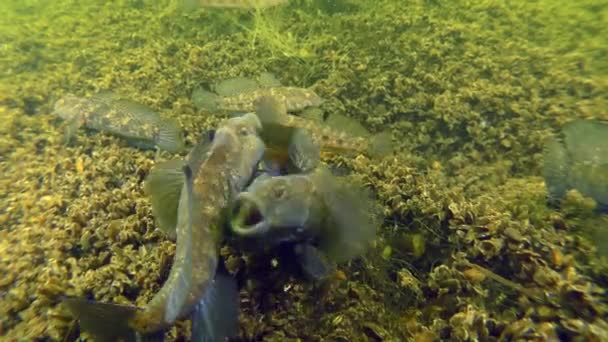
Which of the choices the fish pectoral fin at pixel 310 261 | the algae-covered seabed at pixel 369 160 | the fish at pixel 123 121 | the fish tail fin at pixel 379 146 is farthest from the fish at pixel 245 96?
the fish pectoral fin at pixel 310 261

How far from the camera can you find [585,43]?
6148mm

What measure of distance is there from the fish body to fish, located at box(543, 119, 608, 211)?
2640mm

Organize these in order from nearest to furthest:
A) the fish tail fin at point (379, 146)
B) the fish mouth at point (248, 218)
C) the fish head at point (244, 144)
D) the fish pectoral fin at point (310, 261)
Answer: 1. the fish mouth at point (248, 218)
2. the fish pectoral fin at point (310, 261)
3. the fish head at point (244, 144)
4. the fish tail fin at point (379, 146)

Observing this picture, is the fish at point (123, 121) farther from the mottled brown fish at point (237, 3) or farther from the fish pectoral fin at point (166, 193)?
the mottled brown fish at point (237, 3)

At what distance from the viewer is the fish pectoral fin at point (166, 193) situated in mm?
2689

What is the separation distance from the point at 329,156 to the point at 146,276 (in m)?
2.20

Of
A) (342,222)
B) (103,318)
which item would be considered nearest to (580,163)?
(342,222)

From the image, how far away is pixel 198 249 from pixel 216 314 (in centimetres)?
38

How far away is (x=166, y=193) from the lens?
2709mm

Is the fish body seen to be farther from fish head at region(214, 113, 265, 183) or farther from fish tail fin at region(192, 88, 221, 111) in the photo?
fish head at region(214, 113, 265, 183)

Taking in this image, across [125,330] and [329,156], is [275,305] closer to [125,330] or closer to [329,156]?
[125,330]

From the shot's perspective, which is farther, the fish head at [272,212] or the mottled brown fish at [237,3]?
the mottled brown fish at [237,3]

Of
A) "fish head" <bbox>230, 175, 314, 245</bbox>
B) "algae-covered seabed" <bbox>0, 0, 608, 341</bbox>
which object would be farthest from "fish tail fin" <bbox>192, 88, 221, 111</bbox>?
"fish head" <bbox>230, 175, 314, 245</bbox>

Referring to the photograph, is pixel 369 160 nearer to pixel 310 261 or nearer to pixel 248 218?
pixel 310 261
